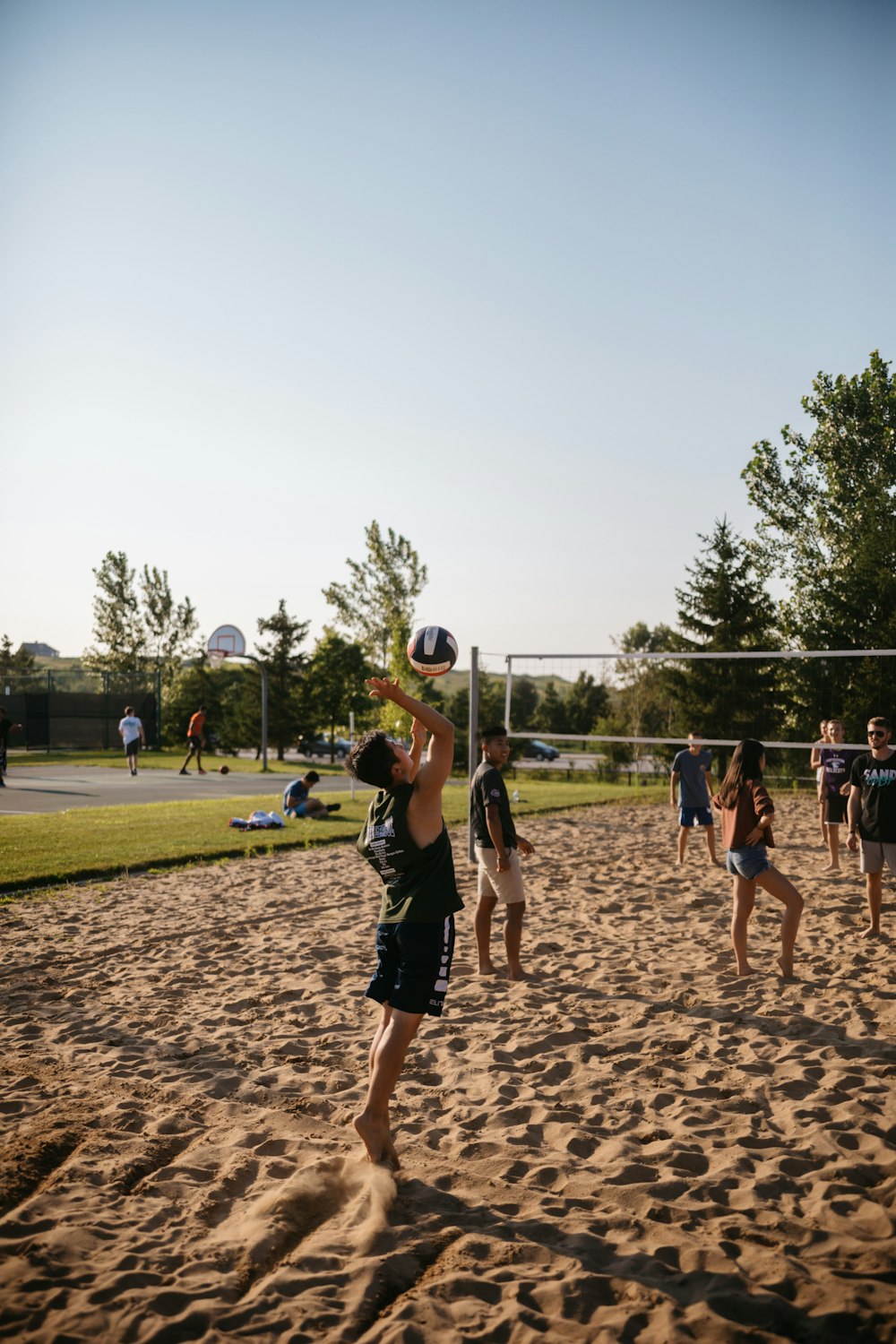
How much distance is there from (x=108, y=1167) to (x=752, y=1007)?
3.63 m

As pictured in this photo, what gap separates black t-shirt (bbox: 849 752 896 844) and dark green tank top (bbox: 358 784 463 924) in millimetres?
4447

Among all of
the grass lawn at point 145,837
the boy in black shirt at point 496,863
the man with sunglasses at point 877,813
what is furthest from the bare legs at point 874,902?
the grass lawn at point 145,837

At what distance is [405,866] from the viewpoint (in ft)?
11.8

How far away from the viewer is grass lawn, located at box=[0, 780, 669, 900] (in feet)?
32.6

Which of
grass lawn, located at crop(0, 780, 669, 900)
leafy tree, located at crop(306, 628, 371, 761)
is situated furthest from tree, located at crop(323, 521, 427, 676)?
grass lawn, located at crop(0, 780, 669, 900)

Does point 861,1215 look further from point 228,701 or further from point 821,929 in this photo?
point 228,701

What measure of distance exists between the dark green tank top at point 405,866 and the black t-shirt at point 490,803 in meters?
2.36

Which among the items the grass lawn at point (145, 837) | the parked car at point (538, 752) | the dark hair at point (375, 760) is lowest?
the parked car at point (538, 752)

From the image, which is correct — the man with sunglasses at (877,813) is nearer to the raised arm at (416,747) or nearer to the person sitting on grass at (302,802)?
the raised arm at (416,747)

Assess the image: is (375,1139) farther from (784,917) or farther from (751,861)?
(784,917)

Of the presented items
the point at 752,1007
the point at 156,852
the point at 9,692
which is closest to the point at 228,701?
the point at 9,692

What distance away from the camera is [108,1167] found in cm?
357

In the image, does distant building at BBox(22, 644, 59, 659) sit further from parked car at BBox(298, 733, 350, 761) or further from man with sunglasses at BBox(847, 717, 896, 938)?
man with sunglasses at BBox(847, 717, 896, 938)

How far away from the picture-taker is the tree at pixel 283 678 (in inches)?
1564
